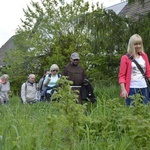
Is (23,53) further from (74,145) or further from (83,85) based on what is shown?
(74,145)

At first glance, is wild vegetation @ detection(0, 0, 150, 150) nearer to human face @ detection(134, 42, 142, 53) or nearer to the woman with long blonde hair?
the woman with long blonde hair

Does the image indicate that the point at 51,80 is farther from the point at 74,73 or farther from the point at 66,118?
the point at 66,118

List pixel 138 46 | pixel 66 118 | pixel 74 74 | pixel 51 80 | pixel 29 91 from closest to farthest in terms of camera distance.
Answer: pixel 66 118 → pixel 138 46 → pixel 74 74 → pixel 51 80 → pixel 29 91

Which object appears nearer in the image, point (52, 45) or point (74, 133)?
point (74, 133)

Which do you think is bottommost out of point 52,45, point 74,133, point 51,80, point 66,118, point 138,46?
point 74,133

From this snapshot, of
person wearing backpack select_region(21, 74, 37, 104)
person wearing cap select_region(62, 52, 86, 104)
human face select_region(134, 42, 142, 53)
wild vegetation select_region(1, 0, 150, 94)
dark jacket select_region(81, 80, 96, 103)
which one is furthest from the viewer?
wild vegetation select_region(1, 0, 150, 94)

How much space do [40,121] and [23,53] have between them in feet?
78.9

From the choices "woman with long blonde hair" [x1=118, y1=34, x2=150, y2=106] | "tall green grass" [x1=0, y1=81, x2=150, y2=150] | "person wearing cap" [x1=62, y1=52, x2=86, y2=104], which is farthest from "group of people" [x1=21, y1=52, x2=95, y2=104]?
"tall green grass" [x1=0, y1=81, x2=150, y2=150]

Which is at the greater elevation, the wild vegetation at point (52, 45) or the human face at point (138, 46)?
the wild vegetation at point (52, 45)

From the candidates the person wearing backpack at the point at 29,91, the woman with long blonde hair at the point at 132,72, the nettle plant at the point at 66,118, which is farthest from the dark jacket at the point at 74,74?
the nettle plant at the point at 66,118

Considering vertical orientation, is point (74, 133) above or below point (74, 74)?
below

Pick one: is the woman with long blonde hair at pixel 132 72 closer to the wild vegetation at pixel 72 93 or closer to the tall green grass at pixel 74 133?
the wild vegetation at pixel 72 93

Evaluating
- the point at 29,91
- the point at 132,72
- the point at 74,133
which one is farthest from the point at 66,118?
the point at 29,91

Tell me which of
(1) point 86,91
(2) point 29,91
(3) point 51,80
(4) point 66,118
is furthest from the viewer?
(2) point 29,91
